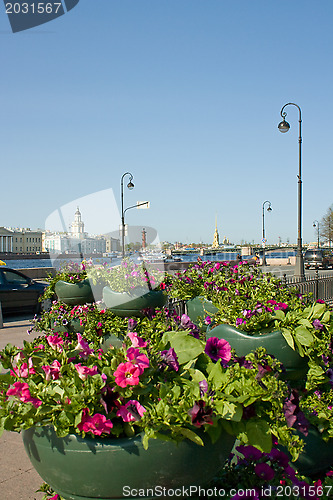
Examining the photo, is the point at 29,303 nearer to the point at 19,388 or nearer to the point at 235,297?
the point at 235,297

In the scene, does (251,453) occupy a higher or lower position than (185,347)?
lower

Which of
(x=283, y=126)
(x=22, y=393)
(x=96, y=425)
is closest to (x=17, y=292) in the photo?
(x=22, y=393)

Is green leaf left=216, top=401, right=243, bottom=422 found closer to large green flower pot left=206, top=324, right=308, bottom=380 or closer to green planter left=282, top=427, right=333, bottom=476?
large green flower pot left=206, top=324, right=308, bottom=380

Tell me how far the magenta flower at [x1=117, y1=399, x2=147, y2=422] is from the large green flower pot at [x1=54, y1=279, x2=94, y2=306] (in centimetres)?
432

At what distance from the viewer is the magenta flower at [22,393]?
5.85ft

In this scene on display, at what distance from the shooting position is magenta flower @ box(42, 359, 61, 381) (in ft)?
6.28

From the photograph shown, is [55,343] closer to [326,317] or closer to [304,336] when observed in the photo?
[304,336]

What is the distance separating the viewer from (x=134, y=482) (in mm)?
1681

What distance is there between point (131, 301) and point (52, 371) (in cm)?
291

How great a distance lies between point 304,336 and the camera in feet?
9.18

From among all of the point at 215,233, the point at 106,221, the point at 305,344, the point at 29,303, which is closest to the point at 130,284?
the point at 106,221

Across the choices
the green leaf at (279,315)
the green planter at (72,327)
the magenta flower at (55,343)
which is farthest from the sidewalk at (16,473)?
the green leaf at (279,315)

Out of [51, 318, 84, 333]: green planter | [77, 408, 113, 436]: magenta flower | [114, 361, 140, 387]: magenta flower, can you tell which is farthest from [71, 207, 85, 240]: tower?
[77, 408, 113, 436]: magenta flower

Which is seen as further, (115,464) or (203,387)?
(203,387)
